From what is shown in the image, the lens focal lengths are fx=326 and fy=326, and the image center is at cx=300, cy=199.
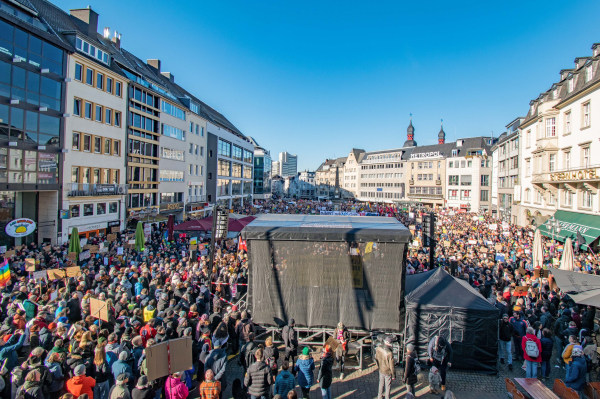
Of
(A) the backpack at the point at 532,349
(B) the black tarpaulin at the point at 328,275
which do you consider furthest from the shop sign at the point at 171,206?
(A) the backpack at the point at 532,349

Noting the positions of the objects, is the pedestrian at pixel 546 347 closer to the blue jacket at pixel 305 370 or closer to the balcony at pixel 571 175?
the blue jacket at pixel 305 370

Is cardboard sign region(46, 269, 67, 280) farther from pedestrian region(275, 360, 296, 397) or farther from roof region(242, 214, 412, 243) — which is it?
pedestrian region(275, 360, 296, 397)

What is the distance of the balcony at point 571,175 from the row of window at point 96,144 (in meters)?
36.9

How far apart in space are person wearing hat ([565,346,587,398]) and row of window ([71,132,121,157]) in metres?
28.9

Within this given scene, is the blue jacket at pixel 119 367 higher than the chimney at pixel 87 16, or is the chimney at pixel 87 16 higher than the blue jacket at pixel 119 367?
the chimney at pixel 87 16

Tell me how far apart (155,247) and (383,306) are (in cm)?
1652

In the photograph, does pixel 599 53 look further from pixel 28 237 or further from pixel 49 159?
pixel 28 237

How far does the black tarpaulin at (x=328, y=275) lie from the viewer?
861cm

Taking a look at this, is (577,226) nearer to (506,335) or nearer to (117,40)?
(506,335)

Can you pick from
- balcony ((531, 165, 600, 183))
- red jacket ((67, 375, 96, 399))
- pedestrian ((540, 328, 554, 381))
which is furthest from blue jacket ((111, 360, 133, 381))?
balcony ((531, 165, 600, 183))

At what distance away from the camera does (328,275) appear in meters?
8.83

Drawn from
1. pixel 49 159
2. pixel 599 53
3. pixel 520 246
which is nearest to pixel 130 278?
pixel 49 159

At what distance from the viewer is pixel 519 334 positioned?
8.59 meters

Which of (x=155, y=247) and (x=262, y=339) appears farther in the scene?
(x=155, y=247)
